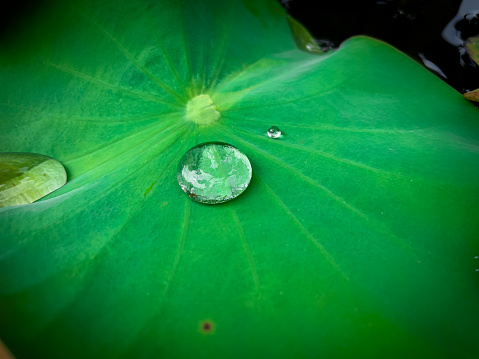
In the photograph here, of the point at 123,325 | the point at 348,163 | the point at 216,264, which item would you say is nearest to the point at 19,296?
the point at 123,325

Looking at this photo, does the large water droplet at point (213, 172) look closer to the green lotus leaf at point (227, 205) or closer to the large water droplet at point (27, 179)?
the green lotus leaf at point (227, 205)

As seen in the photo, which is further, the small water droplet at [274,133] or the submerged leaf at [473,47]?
the submerged leaf at [473,47]

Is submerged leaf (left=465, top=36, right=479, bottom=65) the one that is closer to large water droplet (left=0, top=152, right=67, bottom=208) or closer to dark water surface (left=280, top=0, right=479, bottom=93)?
dark water surface (left=280, top=0, right=479, bottom=93)

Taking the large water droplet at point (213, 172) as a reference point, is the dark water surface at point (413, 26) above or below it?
above

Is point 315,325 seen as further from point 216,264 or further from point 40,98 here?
point 40,98

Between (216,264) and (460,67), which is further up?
(460,67)

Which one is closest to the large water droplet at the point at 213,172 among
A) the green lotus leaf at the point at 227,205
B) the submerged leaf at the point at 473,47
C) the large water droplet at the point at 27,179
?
the green lotus leaf at the point at 227,205

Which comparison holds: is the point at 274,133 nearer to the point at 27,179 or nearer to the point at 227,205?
the point at 227,205

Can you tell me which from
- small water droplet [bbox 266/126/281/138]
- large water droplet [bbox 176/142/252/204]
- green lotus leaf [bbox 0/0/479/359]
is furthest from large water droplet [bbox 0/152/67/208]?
small water droplet [bbox 266/126/281/138]
